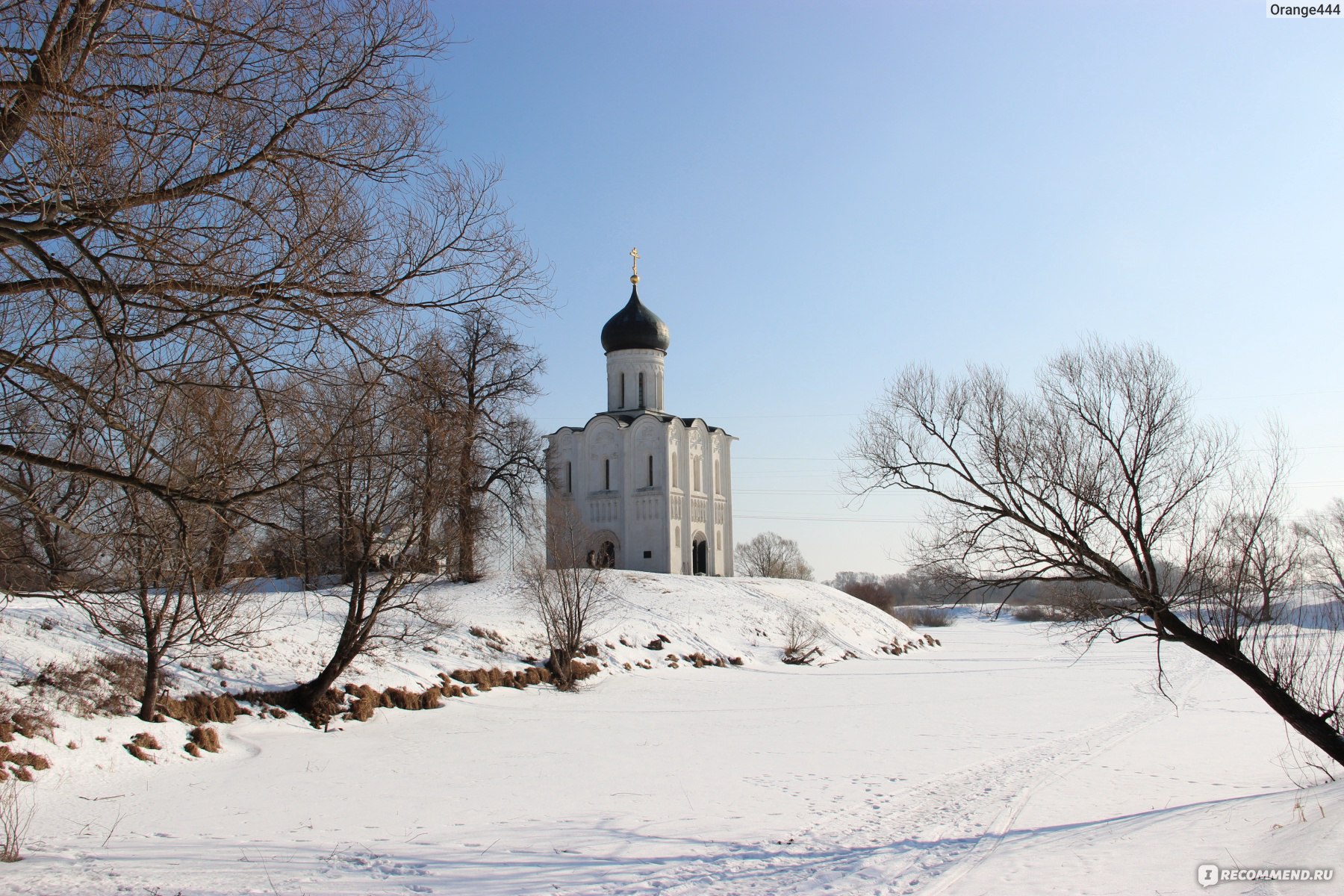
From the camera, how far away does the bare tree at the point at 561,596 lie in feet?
70.0

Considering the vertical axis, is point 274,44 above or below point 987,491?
above

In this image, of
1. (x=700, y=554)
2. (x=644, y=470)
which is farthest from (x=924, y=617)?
(x=644, y=470)

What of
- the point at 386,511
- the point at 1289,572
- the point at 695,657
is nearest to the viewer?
the point at 1289,572

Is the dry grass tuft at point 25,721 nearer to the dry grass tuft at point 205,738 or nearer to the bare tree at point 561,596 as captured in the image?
the dry grass tuft at point 205,738

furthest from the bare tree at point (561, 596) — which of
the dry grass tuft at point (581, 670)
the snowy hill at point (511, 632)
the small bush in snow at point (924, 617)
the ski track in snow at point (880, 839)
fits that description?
the small bush in snow at point (924, 617)

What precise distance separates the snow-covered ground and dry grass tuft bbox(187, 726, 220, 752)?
0.74ft

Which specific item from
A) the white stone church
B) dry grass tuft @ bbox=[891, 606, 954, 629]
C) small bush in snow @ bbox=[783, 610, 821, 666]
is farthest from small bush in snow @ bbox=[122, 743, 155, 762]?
dry grass tuft @ bbox=[891, 606, 954, 629]

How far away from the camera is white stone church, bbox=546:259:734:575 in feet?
132

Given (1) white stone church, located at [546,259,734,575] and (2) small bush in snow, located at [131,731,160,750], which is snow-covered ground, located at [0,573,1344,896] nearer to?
(2) small bush in snow, located at [131,731,160,750]

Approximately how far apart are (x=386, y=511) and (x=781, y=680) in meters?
12.7

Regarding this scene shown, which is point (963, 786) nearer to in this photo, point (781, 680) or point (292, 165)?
point (292, 165)

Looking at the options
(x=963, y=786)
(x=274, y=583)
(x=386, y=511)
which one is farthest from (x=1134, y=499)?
(x=274, y=583)

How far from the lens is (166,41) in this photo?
5102 millimetres

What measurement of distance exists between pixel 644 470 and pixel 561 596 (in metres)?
19.1
